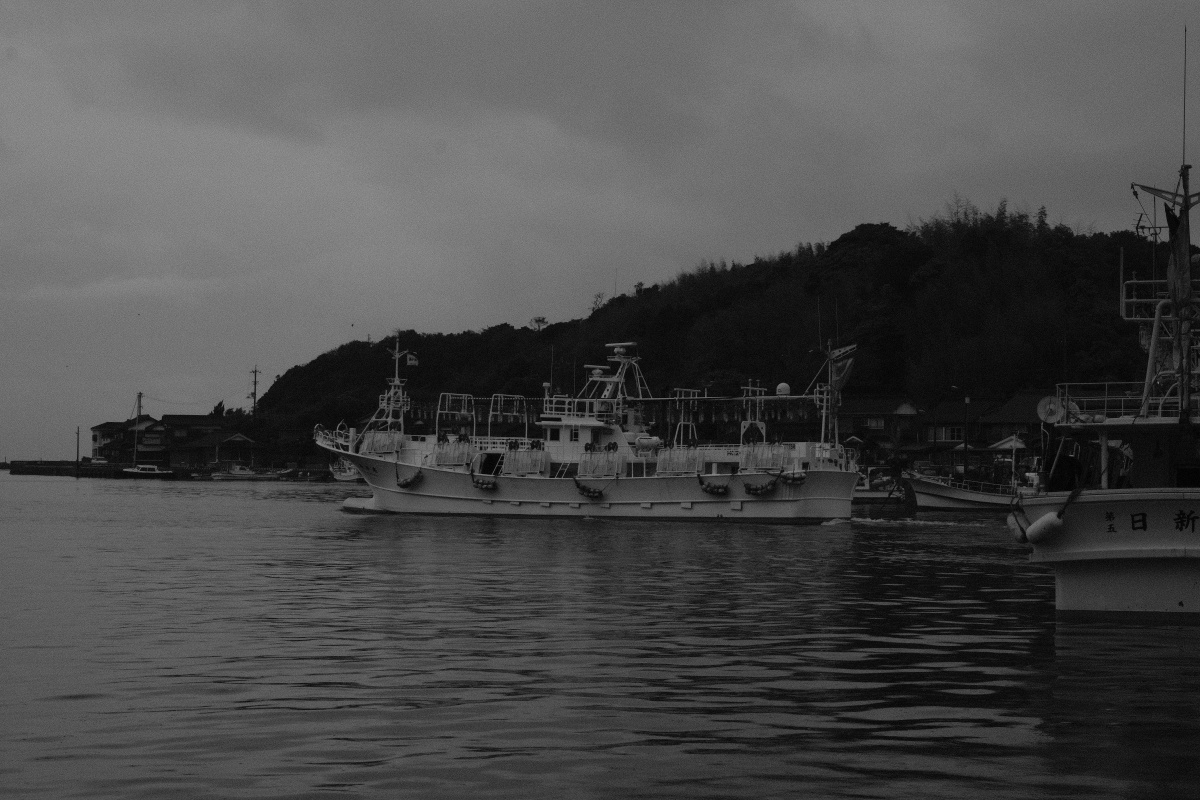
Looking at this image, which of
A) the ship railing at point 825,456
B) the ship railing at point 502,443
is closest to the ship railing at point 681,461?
the ship railing at point 825,456

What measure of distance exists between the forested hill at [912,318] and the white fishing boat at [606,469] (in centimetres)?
3383

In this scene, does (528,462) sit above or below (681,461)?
below

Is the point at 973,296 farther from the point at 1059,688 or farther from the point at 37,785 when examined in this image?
the point at 37,785

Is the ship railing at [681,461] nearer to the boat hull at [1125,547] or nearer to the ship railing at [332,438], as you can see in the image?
the ship railing at [332,438]

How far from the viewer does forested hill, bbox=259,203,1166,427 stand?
104 meters

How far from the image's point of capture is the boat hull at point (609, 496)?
56.2 m

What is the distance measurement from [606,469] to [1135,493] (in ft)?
135

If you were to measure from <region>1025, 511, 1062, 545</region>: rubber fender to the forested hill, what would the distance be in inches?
2901

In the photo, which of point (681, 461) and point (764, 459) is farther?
point (681, 461)

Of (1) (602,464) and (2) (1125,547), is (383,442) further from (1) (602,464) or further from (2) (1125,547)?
(2) (1125,547)

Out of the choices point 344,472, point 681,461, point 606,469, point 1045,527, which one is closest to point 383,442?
point 606,469

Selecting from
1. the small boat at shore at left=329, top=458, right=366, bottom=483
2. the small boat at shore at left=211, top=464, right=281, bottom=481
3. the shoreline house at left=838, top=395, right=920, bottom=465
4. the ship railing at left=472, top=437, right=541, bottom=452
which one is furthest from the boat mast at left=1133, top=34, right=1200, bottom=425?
the small boat at shore at left=211, top=464, right=281, bottom=481

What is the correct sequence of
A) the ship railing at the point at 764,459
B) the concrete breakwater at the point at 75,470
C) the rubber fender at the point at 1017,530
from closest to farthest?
the rubber fender at the point at 1017,530, the ship railing at the point at 764,459, the concrete breakwater at the point at 75,470

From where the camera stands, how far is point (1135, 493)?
1856 cm
